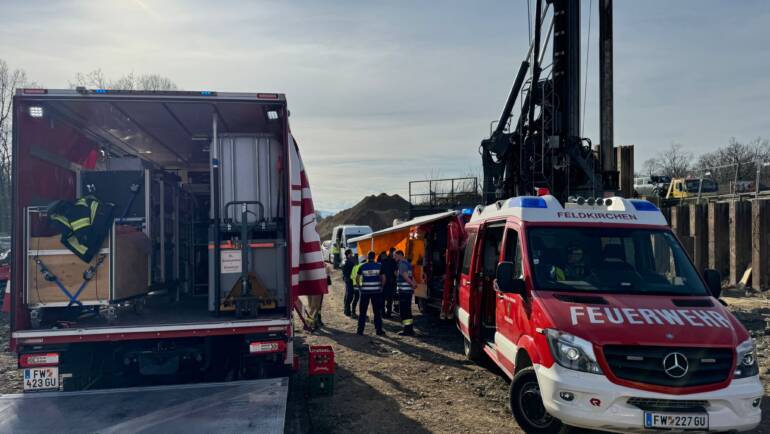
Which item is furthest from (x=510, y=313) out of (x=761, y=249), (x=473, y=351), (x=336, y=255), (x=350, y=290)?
(x=336, y=255)

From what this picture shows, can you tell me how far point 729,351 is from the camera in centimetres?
521

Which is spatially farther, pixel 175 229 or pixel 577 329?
pixel 175 229

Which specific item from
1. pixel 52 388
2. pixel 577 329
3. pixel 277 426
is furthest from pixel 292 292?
pixel 577 329

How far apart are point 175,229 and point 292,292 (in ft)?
12.5

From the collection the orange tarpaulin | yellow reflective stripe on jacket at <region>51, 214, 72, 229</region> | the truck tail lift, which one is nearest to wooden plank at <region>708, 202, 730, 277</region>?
the truck tail lift

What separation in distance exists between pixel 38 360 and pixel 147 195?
268cm

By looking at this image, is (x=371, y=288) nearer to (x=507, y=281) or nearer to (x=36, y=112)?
(x=507, y=281)

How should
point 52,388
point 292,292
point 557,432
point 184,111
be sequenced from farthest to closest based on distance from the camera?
1. point 184,111
2. point 292,292
3. point 52,388
4. point 557,432

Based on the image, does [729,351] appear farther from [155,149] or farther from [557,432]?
[155,149]

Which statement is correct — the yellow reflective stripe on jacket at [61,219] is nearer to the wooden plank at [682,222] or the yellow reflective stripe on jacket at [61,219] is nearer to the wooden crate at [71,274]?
the wooden crate at [71,274]

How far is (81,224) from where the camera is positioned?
253 inches

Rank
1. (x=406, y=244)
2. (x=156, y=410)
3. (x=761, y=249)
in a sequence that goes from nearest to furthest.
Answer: (x=156, y=410), (x=406, y=244), (x=761, y=249)

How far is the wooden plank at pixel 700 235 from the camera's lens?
19.4 m

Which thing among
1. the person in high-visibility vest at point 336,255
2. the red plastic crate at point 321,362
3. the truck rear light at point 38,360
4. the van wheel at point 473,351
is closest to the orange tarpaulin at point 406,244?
the van wheel at point 473,351
